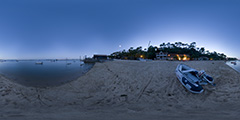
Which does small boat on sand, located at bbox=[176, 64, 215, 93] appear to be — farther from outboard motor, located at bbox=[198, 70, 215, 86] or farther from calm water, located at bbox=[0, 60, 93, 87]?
calm water, located at bbox=[0, 60, 93, 87]

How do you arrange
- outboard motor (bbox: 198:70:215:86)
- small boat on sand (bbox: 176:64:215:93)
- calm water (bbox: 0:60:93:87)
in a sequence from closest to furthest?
small boat on sand (bbox: 176:64:215:93), outboard motor (bbox: 198:70:215:86), calm water (bbox: 0:60:93:87)

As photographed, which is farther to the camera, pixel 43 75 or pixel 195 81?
pixel 43 75

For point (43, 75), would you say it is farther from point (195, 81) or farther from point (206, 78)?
point (206, 78)

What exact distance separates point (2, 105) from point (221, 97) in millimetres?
11850

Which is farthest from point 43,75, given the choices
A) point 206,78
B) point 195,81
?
point 206,78

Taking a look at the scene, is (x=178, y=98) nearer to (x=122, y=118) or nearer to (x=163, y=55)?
(x=122, y=118)

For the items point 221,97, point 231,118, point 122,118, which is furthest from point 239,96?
point 122,118

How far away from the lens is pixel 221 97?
19.4 feet

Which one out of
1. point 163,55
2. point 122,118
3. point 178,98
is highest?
→ point 163,55

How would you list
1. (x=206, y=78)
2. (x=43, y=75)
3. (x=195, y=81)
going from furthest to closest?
(x=43, y=75)
(x=206, y=78)
(x=195, y=81)

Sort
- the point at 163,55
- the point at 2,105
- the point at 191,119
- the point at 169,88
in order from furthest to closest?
the point at 163,55 < the point at 169,88 < the point at 2,105 < the point at 191,119

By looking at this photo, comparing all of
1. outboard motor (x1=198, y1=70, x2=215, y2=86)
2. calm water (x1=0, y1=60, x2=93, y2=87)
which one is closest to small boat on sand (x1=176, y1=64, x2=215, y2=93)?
outboard motor (x1=198, y1=70, x2=215, y2=86)

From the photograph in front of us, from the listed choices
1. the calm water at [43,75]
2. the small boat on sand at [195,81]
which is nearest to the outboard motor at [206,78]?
the small boat on sand at [195,81]

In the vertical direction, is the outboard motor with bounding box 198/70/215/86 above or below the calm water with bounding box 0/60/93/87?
above
